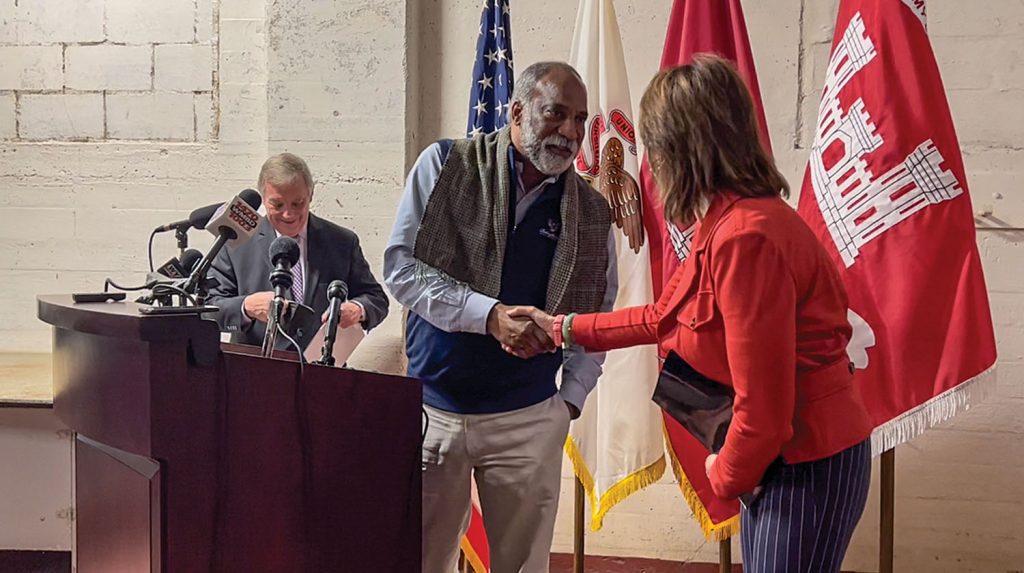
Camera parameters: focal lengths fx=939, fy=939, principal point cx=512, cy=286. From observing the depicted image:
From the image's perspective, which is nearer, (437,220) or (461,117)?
(437,220)

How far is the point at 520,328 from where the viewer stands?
73.5 inches

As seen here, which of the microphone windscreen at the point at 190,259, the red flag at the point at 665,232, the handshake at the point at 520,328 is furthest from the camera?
the red flag at the point at 665,232

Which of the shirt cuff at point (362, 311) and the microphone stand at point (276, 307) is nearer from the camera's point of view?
the microphone stand at point (276, 307)

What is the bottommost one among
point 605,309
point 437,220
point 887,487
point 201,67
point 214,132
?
point 887,487

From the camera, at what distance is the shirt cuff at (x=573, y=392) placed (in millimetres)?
2100

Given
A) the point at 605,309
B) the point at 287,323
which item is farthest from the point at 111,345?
the point at 605,309

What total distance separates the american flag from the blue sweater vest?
0.94m

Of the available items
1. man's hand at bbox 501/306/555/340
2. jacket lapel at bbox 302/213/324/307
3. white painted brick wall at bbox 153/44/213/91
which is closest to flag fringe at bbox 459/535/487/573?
jacket lapel at bbox 302/213/324/307

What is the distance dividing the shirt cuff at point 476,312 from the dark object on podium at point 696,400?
19.3 inches

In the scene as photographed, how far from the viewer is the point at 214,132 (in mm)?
3480

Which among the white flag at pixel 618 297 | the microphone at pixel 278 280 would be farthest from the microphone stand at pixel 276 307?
the white flag at pixel 618 297

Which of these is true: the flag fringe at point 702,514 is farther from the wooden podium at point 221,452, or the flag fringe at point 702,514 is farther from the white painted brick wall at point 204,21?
the white painted brick wall at point 204,21

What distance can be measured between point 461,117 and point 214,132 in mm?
925

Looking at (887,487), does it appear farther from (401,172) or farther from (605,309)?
(401,172)
